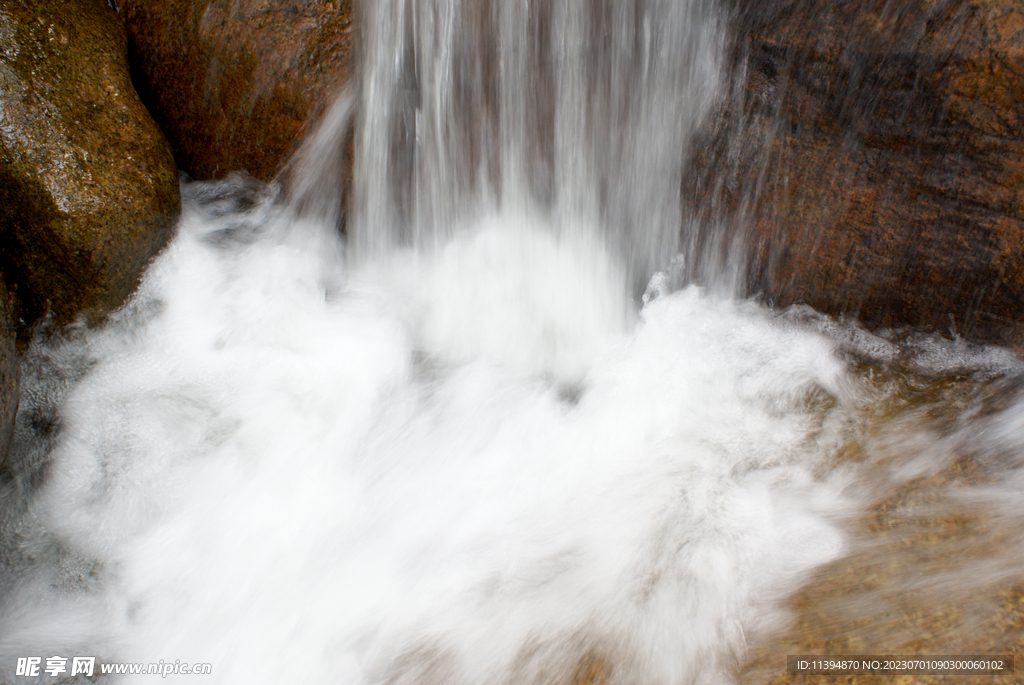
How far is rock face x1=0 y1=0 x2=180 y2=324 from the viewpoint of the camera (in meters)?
3.05

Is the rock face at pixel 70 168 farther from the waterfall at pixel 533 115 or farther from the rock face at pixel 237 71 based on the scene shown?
the waterfall at pixel 533 115

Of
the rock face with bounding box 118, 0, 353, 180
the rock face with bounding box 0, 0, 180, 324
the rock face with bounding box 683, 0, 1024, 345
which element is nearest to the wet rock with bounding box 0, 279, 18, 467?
the rock face with bounding box 0, 0, 180, 324

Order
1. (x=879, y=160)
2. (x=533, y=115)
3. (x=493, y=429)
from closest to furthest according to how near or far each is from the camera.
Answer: (x=879, y=160) → (x=493, y=429) → (x=533, y=115)

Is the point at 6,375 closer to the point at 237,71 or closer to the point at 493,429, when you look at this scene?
the point at 237,71

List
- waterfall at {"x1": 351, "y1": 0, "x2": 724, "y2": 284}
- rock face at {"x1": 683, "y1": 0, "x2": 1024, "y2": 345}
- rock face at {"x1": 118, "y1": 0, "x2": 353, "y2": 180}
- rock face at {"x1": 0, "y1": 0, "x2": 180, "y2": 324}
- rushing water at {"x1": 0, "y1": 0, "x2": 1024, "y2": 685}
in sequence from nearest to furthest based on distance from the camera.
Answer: rushing water at {"x1": 0, "y1": 0, "x2": 1024, "y2": 685} < rock face at {"x1": 683, "y1": 0, "x2": 1024, "y2": 345} < rock face at {"x1": 0, "y1": 0, "x2": 180, "y2": 324} < waterfall at {"x1": 351, "y1": 0, "x2": 724, "y2": 284} < rock face at {"x1": 118, "y1": 0, "x2": 353, "y2": 180}

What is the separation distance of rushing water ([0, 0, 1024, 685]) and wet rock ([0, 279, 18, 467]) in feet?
0.87

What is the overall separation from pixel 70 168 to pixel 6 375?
104cm

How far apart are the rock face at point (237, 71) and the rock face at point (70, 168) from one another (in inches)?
11.3

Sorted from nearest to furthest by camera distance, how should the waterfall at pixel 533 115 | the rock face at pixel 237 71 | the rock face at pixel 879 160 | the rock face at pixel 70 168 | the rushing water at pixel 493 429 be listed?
the rushing water at pixel 493 429
the rock face at pixel 879 160
the rock face at pixel 70 168
the waterfall at pixel 533 115
the rock face at pixel 237 71

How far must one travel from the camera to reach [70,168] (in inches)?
122

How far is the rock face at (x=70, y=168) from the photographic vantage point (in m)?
3.05

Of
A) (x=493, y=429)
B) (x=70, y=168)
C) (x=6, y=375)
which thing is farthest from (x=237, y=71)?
(x=493, y=429)

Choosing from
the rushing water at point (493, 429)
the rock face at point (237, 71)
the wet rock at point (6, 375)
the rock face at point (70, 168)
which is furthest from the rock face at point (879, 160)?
the wet rock at point (6, 375)

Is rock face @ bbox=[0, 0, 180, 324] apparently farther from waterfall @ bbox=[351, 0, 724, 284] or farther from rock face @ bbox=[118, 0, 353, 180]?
waterfall @ bbox=[351, 0, 724, 284]
